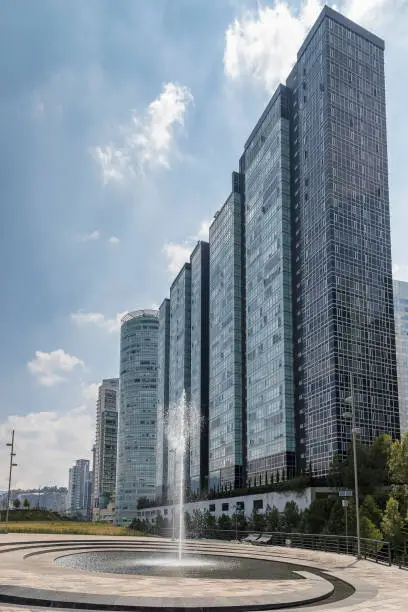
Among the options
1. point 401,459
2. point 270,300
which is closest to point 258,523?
point 270,300

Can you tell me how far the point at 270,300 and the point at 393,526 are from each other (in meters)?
69.2

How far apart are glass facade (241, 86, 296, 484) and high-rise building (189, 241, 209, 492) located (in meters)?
29.4

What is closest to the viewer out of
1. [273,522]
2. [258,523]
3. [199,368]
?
[273,522]

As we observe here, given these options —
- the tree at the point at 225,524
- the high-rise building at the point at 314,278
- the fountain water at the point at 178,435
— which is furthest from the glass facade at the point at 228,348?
the tree at the point at 225,524

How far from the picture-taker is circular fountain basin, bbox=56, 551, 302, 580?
2834 centimetres

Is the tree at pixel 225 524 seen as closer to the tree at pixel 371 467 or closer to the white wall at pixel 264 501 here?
the white wall at pixel 264 501

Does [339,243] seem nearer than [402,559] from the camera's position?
No

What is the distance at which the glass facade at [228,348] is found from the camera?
123 meters

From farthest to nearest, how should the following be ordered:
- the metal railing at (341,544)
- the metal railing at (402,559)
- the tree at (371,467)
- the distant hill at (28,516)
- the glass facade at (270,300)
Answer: the distant hill at (28,516) < the glass facade at (270,300) < the tree at (371,467) < the metal railing at (341,544) < the metal railing at (402,559)

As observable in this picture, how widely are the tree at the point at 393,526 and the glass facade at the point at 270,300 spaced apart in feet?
178

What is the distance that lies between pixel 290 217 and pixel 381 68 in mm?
30219

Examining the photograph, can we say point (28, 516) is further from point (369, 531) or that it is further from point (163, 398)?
point (369, 531)

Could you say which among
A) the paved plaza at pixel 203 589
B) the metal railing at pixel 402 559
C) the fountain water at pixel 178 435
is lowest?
the metal railing at pixel 402 559

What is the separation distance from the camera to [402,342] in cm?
15775
